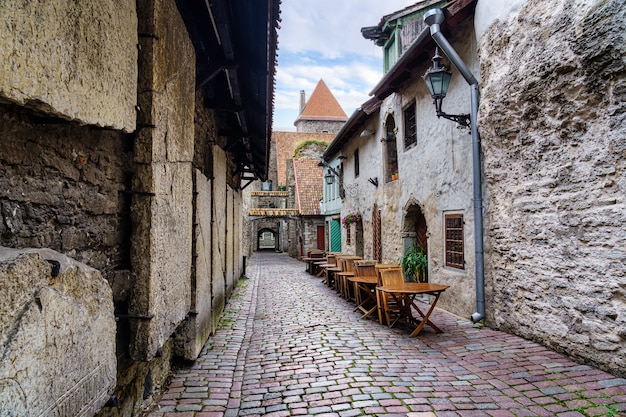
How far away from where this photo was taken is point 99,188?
2.36 m

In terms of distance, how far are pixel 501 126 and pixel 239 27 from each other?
3.74 m

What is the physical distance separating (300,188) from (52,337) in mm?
22544

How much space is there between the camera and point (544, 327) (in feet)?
16.0

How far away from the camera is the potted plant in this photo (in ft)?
46.7

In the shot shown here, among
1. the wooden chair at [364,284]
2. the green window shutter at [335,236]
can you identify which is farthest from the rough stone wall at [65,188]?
the green window shutter at [335,236]

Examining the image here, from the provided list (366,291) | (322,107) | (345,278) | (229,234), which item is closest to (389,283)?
(366,291)

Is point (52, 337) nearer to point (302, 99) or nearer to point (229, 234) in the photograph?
point (229, 234)

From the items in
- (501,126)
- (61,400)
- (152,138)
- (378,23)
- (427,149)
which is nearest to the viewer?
(61,400)

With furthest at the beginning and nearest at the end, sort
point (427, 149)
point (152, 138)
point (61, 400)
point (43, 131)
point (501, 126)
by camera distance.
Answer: point (427, 149) < point (501, 126) < point (152, 138) < point (43, 131) < point (61, 400)

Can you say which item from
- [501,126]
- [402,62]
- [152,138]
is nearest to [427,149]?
[402,62]

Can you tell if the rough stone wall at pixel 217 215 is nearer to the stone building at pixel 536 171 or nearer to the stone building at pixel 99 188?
the stone building at pixel 99 188

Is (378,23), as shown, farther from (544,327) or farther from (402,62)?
(544,327)

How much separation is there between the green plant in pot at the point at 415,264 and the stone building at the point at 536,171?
633mm

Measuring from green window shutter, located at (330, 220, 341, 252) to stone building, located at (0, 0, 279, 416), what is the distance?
14273 mm
